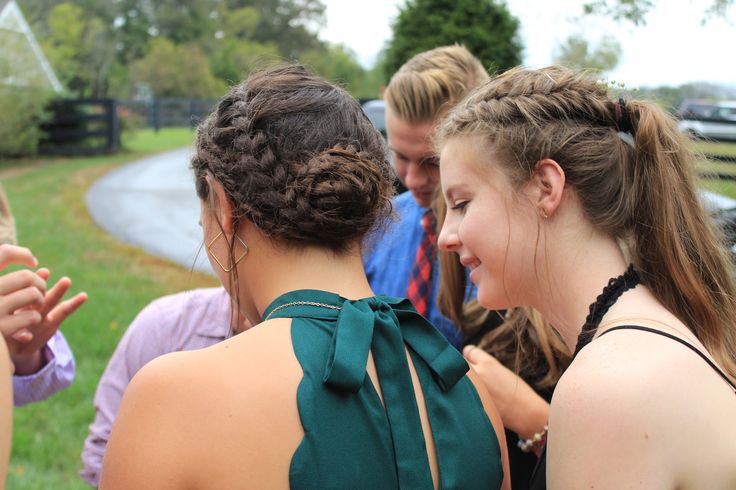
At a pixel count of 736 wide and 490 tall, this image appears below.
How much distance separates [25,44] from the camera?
22531mm

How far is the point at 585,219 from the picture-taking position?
6.00 ft

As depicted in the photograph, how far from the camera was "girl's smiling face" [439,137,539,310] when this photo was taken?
1.85 m

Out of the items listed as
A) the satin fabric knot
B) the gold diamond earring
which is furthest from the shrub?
the satin fabric knot

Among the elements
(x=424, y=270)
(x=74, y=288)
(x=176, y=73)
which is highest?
(x=424, y=270)

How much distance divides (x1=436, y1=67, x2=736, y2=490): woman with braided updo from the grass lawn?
754 millimetres

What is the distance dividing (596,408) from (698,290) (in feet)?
1.74

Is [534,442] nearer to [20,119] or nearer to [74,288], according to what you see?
[74,288]

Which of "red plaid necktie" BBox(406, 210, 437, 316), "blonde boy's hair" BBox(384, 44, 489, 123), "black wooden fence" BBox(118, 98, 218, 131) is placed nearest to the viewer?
"red plaid necktie" BBox(406, 210, 437, 316)

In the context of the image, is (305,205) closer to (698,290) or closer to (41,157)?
(698,290)

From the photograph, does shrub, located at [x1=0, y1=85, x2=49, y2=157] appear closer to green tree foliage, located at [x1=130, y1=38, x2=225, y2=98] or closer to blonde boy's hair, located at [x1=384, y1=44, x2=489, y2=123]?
blonde boy's hair, located at [x1=384, y1=44, x2=489, y2=123]

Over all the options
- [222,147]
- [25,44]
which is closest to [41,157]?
[25,44]

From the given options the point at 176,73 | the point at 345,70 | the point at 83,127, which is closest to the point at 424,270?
the point at 83,127

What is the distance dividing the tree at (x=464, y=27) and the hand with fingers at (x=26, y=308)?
978 centimetres

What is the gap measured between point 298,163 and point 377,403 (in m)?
0.52
